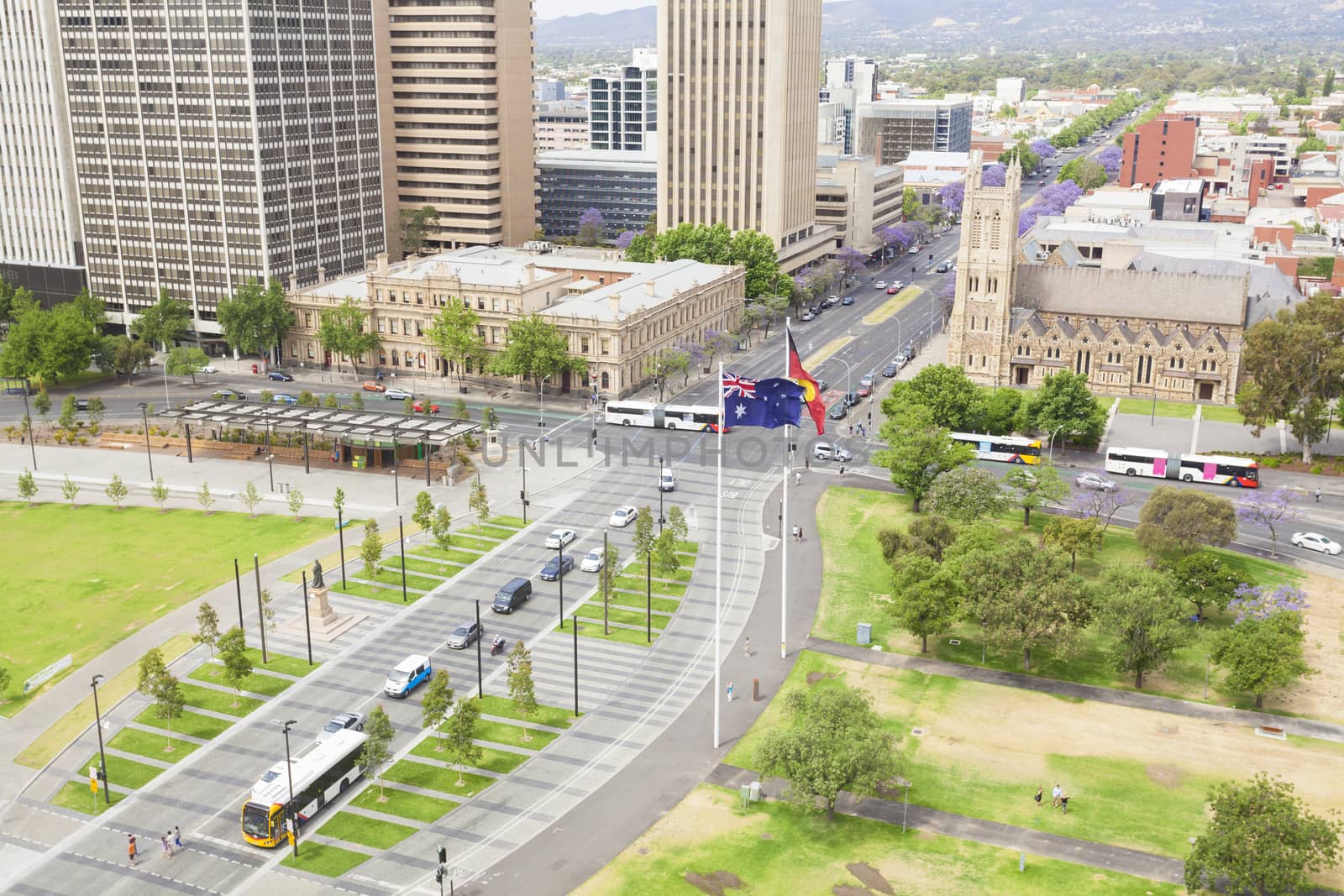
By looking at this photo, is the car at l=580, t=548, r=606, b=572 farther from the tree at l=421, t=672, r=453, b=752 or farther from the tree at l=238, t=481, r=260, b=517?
the tree at l=238, t=481, r=260, b=517

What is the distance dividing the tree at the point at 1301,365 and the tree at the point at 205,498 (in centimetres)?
10318

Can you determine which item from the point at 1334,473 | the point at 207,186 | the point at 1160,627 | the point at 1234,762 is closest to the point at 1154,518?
the point at 1160,627

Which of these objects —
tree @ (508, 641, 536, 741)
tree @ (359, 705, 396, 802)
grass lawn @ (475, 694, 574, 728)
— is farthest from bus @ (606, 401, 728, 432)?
tree @ (359, 705, 396, 802)

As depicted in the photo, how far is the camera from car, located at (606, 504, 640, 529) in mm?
106562

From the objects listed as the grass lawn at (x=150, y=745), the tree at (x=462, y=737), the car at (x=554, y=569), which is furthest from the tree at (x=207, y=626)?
the car at (x=554, y=569)

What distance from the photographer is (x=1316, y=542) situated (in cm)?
10225

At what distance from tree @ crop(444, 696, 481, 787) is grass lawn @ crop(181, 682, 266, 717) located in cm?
1530

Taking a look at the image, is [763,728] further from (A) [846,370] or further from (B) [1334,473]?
(A) [846,370]

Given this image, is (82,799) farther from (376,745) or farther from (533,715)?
(533,715)

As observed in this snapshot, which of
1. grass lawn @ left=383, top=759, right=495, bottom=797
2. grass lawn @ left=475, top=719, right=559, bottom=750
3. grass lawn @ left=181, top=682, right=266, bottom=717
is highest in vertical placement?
grass lawn @ left=181, top=682, right=266, bottom=717

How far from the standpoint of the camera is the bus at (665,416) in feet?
449

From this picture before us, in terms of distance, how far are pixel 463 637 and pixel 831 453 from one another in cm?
5431

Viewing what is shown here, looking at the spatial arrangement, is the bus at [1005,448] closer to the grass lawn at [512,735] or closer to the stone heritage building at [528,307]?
the stone heritage building at [528,307]

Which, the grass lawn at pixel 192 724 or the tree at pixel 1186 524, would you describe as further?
the tree at pixel 1186 524
